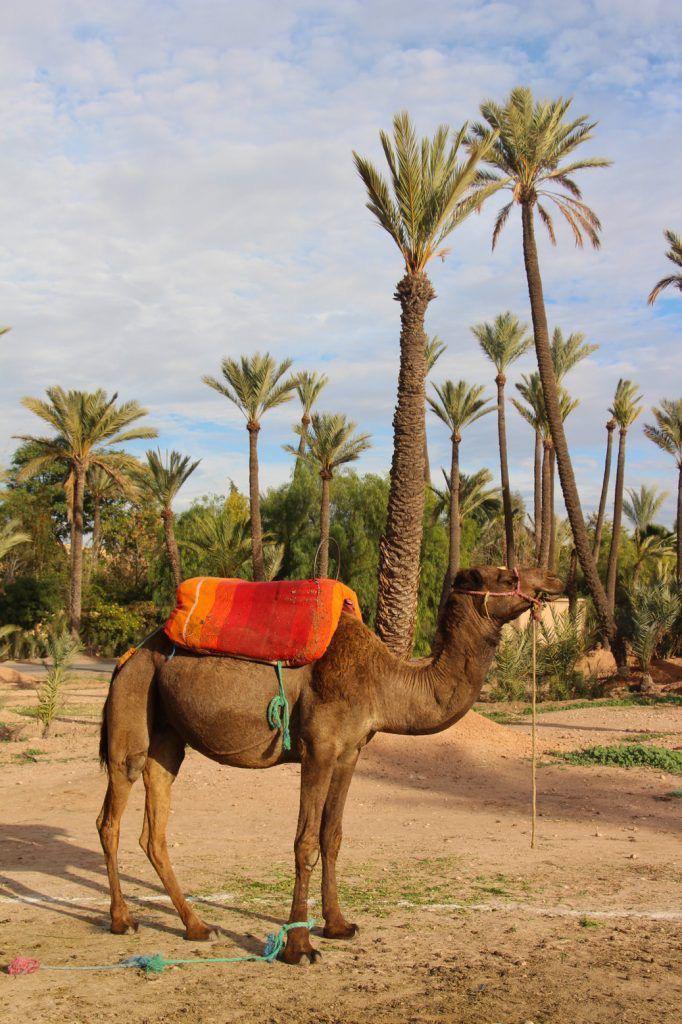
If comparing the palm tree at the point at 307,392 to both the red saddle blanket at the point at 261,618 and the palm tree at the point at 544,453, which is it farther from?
the red saddle blanket at the point at 261,618

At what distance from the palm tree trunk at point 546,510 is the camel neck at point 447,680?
29.4m

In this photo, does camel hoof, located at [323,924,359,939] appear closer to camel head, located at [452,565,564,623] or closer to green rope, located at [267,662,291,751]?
green rope, located at [267,662,291,751]

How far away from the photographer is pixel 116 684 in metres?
6.38

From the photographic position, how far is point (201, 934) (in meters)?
5.77

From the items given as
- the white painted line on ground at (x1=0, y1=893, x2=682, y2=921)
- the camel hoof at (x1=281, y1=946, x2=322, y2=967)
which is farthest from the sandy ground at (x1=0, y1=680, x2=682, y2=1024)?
the camel hoof at (x1=281, y1=946, x2=322, y2=967)

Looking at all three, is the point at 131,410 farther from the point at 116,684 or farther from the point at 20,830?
the point at 116,684

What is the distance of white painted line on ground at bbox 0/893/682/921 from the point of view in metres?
6.22

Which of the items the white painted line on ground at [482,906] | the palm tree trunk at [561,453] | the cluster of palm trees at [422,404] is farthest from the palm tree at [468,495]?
the white painted line on ground at [482,906]

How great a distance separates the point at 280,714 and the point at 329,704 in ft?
1.06

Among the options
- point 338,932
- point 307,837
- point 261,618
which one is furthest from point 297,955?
point 261,618

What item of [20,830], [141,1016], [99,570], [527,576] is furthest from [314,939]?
[99,570]

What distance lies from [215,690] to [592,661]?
23801 mm

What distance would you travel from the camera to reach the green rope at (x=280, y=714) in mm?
5805

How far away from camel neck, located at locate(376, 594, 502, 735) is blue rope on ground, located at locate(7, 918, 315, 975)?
1.33 meters
